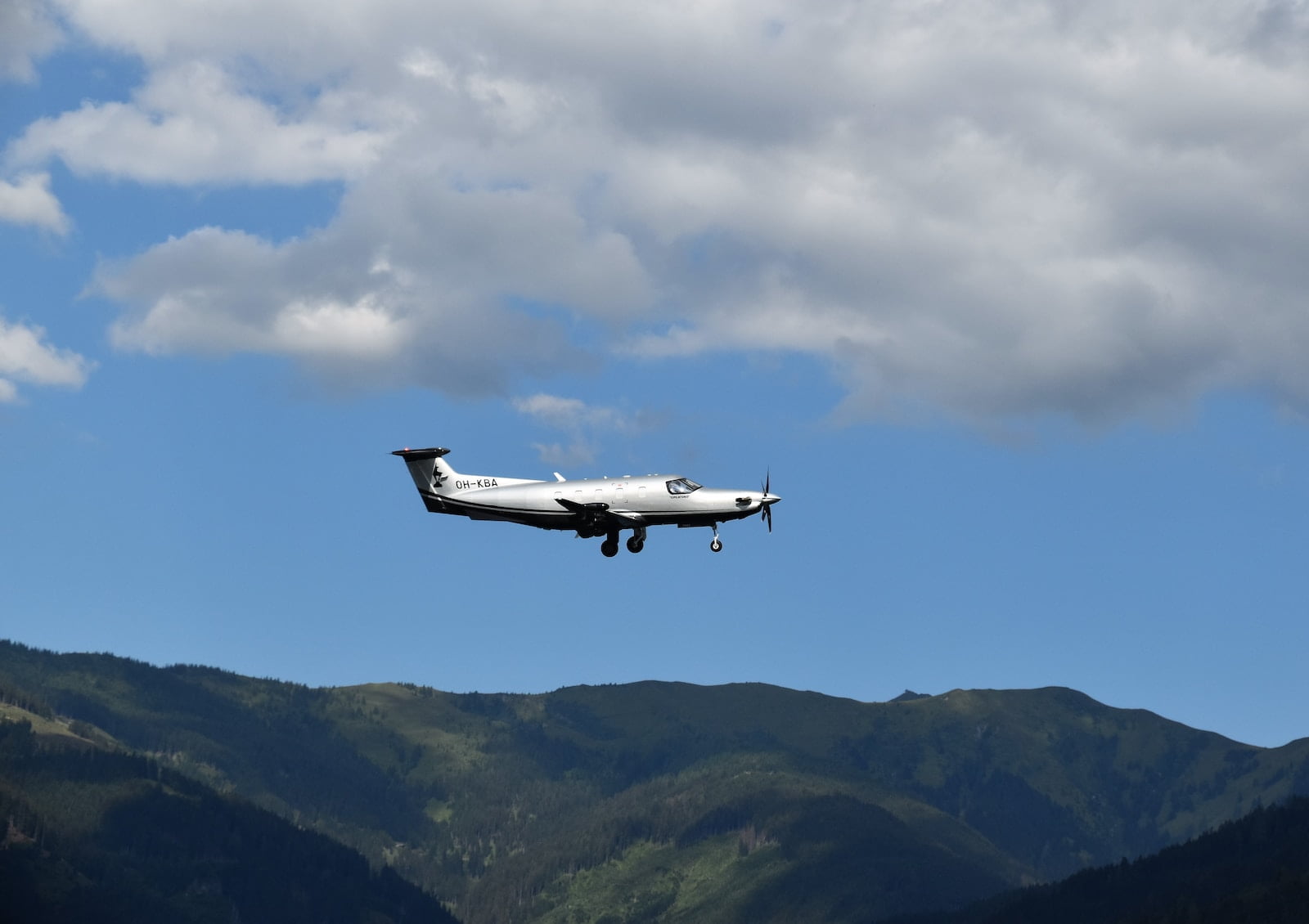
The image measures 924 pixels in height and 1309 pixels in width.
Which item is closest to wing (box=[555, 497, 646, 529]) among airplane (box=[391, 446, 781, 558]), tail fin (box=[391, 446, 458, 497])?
airplane (box=[391, 446, 781, 558])

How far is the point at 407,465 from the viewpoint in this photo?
129625 millimetres

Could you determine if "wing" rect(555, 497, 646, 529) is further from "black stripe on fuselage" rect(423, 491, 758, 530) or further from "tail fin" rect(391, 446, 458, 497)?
"tail fin" rect(391, 446, 458, 497)

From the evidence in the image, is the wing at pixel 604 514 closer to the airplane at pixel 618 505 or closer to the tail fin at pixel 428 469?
the airplane at pixel 618 505

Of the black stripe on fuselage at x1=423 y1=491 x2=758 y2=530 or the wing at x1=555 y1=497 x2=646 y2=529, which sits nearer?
the wing at x1=555 y1=497 x2=646 y2=529

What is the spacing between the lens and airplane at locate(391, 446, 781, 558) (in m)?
122

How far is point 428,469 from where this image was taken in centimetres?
12850

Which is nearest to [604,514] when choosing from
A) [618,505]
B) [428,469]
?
[618,505]

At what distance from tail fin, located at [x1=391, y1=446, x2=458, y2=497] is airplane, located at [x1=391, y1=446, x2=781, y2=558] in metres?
3.24

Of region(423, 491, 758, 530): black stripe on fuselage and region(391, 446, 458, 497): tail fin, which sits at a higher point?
region(391, 446, 458, 497): tail fin

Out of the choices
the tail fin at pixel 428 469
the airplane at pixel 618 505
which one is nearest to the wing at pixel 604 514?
the airplane at pixel 618 505

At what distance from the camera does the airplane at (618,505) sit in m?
122

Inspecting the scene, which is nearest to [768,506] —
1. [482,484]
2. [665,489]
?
[665,489]

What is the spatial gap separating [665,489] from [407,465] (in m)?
21.4

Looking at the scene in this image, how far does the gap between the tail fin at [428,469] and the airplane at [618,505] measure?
324 cm
